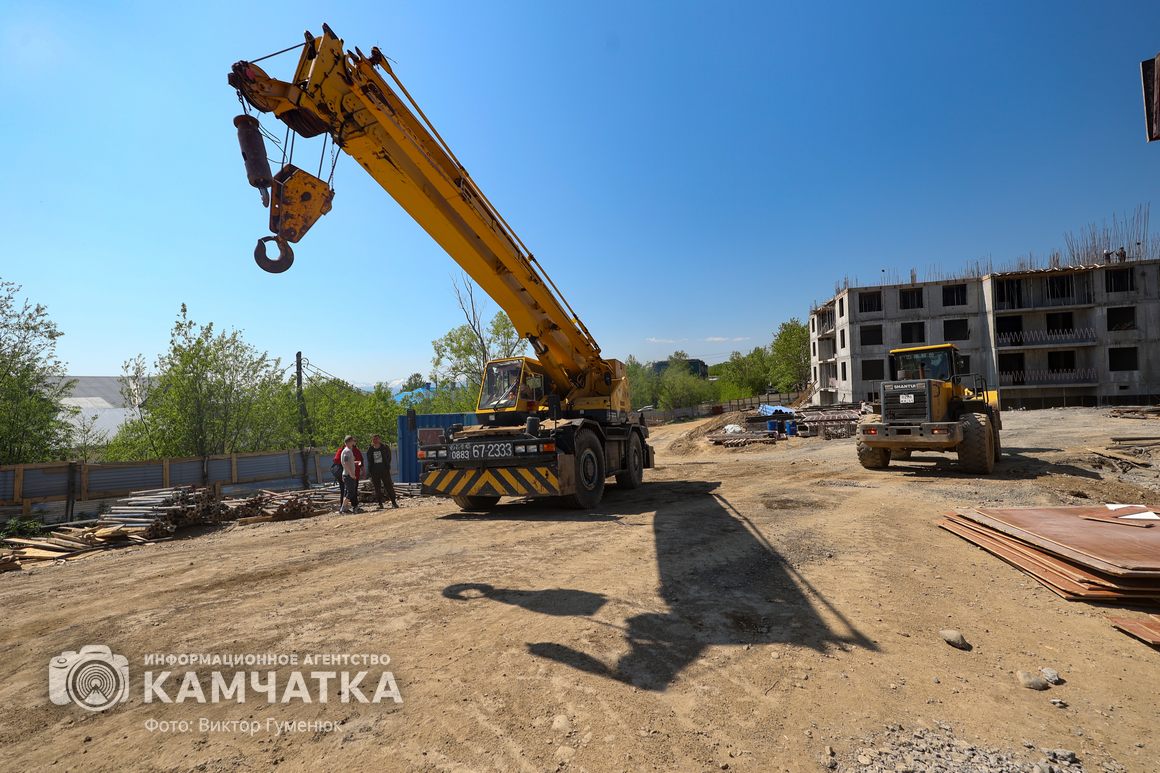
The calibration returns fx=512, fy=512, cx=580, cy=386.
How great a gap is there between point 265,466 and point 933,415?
19.2m

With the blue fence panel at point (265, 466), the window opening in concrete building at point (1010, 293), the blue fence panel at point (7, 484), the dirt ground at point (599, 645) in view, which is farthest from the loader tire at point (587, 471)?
the window opening in concrete building at point (1010, 293)

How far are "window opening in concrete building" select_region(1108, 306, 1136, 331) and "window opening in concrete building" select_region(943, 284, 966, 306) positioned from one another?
889cm

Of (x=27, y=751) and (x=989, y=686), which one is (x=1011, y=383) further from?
(x=27, y=751)

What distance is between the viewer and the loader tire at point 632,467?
464 inches

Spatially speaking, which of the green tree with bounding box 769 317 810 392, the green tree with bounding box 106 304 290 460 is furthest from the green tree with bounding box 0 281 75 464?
the green tree with bounding box 769 317 810 392

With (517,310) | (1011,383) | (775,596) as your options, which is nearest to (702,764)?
(775,596)

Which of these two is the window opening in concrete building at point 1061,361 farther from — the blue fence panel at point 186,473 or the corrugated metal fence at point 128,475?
the blue fence panel at point 186,473

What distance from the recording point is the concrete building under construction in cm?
3562

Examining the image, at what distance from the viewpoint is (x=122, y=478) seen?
42.7ft

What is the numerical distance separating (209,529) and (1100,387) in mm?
51352

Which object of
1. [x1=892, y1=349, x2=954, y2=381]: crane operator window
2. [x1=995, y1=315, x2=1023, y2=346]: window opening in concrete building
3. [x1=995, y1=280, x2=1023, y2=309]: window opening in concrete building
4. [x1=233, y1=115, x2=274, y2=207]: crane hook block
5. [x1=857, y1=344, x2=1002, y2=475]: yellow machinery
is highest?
[x1=995, y1=280, x2=1023, y2=309]: window opening in concrete building

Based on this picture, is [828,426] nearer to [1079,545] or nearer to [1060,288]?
[1079,545]

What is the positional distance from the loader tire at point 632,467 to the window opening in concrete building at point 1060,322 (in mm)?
43120

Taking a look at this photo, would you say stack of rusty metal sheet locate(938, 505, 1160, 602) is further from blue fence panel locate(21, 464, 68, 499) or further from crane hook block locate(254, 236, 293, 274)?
blue fence panel locate(21, 464, 68, 499)
